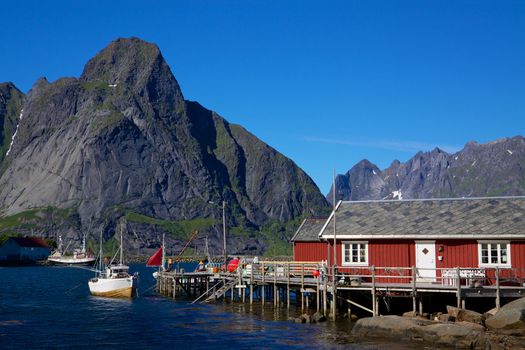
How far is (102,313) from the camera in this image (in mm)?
58188

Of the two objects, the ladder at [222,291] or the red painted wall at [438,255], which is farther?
→ the ladder at [222,291]

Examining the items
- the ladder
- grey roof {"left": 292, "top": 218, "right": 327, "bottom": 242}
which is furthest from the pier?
grey roof {"left": 292, "top": 218, "right": 327, "bottom": 242}

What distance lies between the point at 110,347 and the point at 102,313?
1936 centimetres

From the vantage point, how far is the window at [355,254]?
1955 inches

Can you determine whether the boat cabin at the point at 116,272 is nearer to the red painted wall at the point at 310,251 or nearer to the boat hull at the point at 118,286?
the boat hull at the point at 118,286

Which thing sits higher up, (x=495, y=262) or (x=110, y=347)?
(x=495, y=262)

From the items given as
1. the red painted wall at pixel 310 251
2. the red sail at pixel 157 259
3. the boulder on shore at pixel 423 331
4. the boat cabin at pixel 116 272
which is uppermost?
the red painted wall at pixel 310 251

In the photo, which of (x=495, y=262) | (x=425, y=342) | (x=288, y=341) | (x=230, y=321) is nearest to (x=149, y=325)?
(x=230, y=321)

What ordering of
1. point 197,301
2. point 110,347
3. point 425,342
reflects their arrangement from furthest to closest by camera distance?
point 197,301 < point 110,347 < point 425,342

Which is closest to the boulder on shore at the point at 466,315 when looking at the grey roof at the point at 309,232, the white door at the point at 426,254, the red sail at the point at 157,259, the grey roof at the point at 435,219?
the white door at the point at 426,254

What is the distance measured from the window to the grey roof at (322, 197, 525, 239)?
0.88 meters

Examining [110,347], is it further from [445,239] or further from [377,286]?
[445,239]

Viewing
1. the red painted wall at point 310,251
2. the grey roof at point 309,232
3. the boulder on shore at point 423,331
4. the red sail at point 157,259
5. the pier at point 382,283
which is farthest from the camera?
the red sail at point 157,259

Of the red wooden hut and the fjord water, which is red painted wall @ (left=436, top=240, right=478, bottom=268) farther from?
the fjord water
